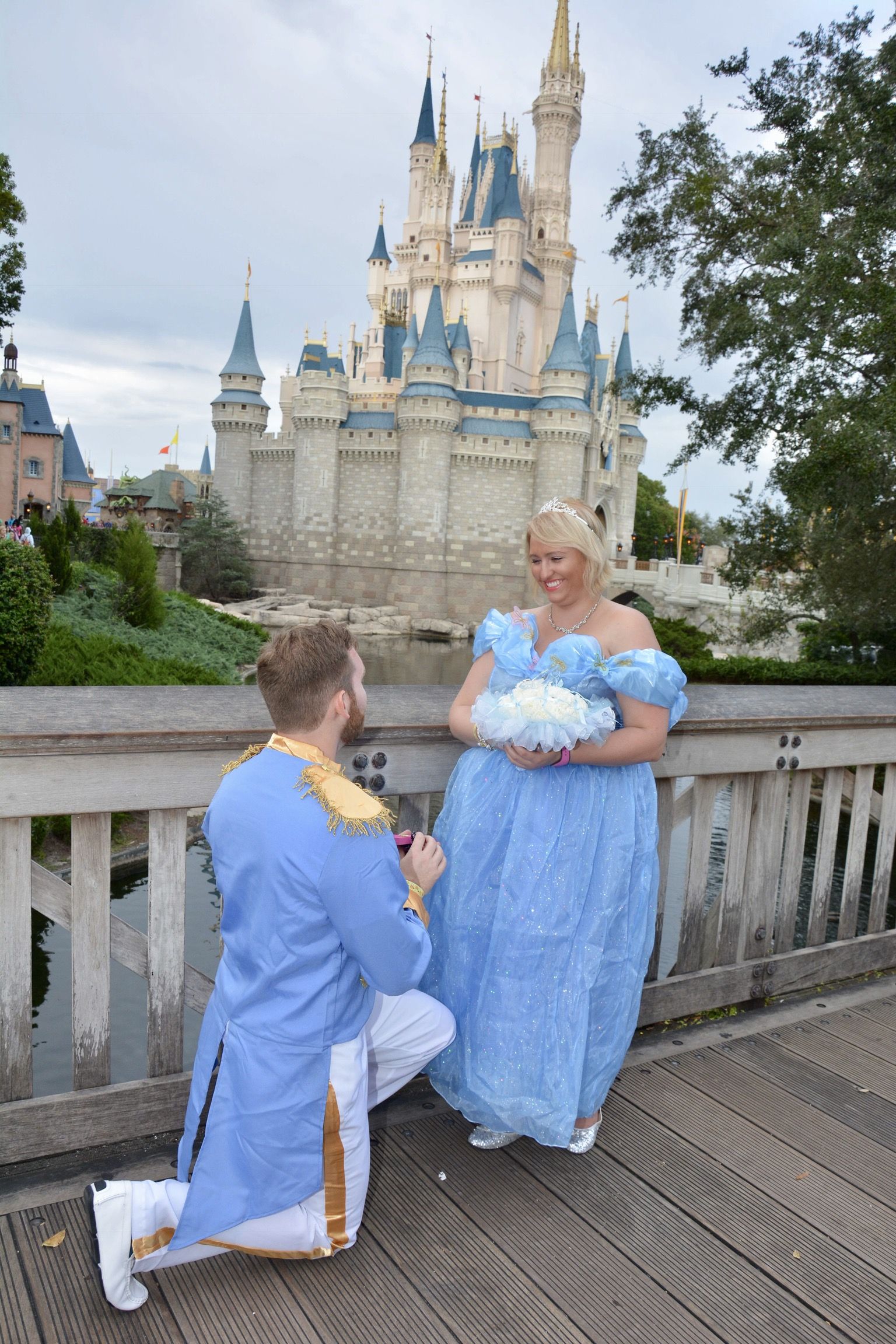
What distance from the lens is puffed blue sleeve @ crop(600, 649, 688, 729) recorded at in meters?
1.83

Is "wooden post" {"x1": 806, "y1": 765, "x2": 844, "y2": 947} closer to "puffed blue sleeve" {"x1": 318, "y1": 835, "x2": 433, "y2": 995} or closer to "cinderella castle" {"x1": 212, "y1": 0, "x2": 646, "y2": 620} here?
"puffed blue sleeve" {"x1": 318, "y1": 835, "x2": 433, "y2": 995}

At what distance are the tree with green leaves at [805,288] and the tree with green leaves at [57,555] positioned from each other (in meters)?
9.10

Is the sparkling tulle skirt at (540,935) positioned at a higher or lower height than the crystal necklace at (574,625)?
lower

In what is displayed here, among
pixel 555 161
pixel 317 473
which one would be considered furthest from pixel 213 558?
pixel 555 161

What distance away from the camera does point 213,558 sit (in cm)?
3838

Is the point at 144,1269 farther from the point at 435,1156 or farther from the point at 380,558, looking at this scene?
the point at 380,558

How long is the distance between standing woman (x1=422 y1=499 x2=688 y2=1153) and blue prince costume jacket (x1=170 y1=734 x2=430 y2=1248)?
0.43 metres

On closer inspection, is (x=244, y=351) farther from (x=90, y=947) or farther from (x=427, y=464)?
(x=90, y=947)

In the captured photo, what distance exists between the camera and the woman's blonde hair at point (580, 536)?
1.91 metres

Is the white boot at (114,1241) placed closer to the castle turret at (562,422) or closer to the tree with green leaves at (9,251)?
the tree with green leaves at (9,251)

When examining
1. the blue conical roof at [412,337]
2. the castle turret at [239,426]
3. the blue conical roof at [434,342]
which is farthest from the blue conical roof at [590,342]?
the castle turret at [239,426]

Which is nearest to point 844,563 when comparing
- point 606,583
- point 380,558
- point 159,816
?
point 606,583

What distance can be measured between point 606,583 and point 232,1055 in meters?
1.19

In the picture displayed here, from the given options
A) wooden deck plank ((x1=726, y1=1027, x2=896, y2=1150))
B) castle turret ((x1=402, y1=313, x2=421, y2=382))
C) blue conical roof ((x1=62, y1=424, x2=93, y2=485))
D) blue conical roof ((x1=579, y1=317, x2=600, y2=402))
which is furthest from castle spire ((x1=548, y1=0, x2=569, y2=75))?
wooden deck plank ((x1=726, y1=1027, x2=896, y2=1150))
